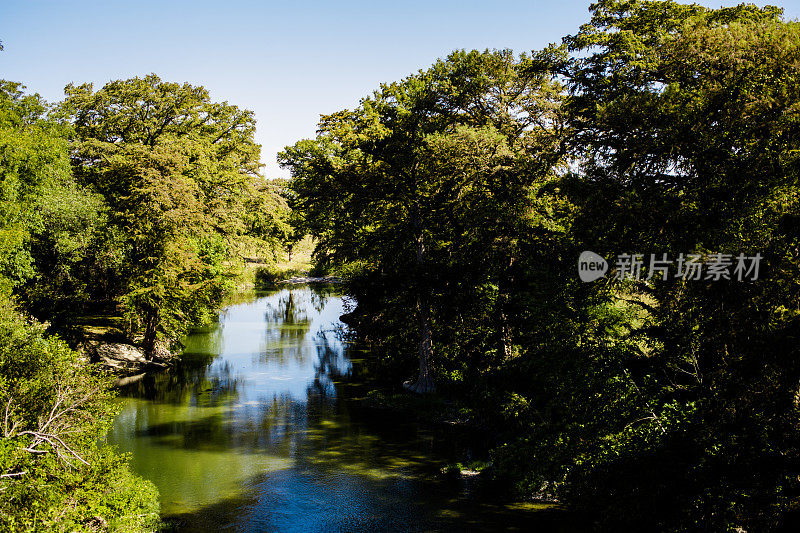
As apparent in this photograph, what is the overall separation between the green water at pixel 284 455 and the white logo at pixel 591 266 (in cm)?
701

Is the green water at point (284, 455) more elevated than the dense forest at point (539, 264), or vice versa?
the dense forest at point (539, 264)

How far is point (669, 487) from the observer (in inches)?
348

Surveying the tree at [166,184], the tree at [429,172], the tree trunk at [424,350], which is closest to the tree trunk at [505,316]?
the tree at [429,172]

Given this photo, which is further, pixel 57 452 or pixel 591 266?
pixel 591 266

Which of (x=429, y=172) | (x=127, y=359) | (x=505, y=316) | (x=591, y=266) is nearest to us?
(x=591, y=266)

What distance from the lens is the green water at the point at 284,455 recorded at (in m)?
14.3

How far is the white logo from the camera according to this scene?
12.8 metres

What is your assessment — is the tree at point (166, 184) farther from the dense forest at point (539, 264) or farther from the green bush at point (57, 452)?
the green bush at point (57, 452)

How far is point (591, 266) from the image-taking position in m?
13.1

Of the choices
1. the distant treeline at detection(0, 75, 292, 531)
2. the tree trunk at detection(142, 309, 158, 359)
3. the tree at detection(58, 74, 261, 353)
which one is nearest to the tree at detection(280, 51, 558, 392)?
the tree at detection(58, 74, 261, 353)

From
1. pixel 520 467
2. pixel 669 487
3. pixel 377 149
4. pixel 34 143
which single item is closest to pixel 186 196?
pixel 34 143

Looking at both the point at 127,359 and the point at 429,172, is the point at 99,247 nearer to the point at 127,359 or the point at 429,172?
the point at 127,359

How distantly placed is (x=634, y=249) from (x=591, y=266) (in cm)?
152

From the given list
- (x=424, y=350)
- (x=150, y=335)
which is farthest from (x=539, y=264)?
(x=150, y=335)
